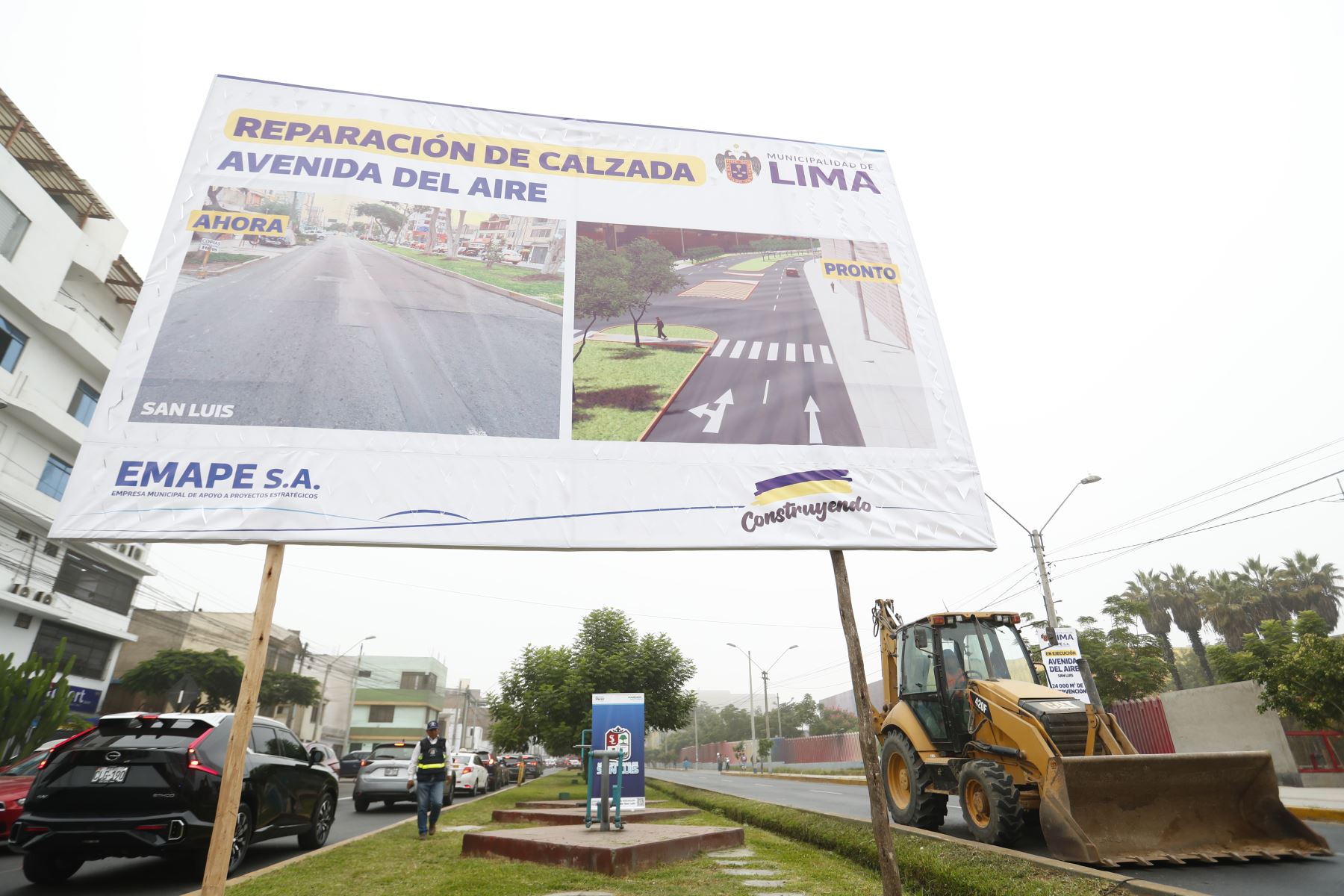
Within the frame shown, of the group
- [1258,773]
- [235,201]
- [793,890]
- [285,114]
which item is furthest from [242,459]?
[1258,773]

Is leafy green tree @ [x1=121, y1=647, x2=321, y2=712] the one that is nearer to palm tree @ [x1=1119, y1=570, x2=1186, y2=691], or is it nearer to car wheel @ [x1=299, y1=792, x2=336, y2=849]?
car wheel @ [x1=299, y1=792, x2=336, y2=849]

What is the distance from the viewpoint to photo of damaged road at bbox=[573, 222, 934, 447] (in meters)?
5.59

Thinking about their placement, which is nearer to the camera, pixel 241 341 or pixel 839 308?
pixel 241 341

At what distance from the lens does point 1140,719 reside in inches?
856

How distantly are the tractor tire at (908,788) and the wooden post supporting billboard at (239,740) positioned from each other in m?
7.80

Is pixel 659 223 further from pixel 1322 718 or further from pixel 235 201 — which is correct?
pixel 1322 718

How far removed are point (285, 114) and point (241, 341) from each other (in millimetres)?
2233

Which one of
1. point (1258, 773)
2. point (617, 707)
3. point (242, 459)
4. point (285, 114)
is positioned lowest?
point (1258, 773)

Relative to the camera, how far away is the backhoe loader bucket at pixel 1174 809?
662 cm

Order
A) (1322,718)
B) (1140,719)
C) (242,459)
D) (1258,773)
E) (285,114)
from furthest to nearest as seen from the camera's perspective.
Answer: (1140,719)
(1322,718)
(1258,773)
(285,114)
(242,459)

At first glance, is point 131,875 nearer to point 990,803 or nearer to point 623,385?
point 623,385

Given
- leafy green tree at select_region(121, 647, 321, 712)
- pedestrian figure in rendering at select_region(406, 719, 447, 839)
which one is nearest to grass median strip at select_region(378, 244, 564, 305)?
pedestrian figure in rendering at select_region(406, 719, 447, 839)

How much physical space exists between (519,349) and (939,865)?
5441 millimetres

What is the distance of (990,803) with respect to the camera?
24.9 ft
